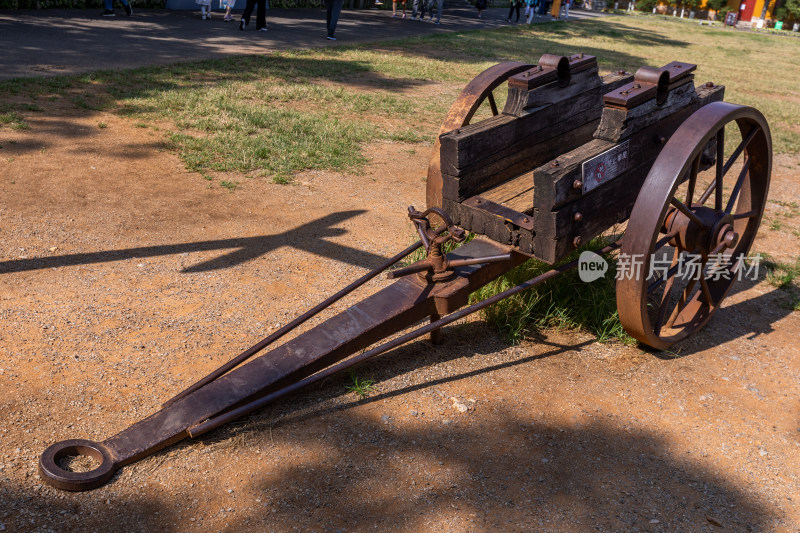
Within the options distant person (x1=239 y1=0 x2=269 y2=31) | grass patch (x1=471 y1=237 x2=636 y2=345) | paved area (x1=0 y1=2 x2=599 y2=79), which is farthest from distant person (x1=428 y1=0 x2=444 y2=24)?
grass patch (x1=471 y1=237 x2=636 y2=345)

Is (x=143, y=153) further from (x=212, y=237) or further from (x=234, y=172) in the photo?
(x=212, y=237)

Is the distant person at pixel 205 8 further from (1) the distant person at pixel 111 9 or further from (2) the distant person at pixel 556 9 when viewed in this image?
(2) the distant person at pixel 556 9

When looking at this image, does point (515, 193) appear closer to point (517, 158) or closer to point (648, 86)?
point (517, 158)

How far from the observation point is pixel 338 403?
3.03 m

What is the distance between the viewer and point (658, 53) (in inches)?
690

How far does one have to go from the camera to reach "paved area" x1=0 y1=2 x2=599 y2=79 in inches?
355

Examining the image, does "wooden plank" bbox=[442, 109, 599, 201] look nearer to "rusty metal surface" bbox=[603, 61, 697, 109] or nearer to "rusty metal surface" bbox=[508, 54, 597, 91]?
"rusty metal surface" bbox=[508, 54, 597, 91]

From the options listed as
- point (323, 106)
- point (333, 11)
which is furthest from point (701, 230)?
point (333, 11)

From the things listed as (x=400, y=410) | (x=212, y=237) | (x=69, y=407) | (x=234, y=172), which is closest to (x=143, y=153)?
(x=234, y=172)

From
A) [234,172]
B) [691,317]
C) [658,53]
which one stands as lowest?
[691,317]

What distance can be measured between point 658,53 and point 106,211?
52.5 ft

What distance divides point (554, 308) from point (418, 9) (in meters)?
17.0

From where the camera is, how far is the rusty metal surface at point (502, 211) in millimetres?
3119

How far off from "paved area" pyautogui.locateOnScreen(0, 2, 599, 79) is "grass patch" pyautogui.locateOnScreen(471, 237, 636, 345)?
6713 mm
